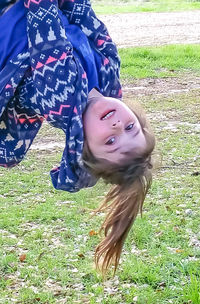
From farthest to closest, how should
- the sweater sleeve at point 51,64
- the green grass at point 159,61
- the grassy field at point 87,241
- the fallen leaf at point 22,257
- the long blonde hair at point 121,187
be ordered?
the green grass at point 159,61
the fallen leaf at point 22,257
the grassy field at point 87,241
the long blonde hair at point 121,187
the sweater sleeve at point 51,64

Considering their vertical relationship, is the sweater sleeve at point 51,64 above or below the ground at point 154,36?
above

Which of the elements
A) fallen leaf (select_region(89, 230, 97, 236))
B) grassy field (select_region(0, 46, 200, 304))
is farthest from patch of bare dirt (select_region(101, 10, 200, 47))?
fallen leaf (select_region(89, 230, 97, 236))

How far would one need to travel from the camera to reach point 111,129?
2314 millimetres

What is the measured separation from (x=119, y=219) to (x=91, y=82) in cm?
67

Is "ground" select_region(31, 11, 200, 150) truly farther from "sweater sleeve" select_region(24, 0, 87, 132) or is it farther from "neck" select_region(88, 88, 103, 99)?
"sweater sleeve" select_region(24, 0, 87, 132)

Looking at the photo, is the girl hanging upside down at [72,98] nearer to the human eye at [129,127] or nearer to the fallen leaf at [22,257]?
the human eye at [129,127]

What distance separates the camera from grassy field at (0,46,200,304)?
415 cm

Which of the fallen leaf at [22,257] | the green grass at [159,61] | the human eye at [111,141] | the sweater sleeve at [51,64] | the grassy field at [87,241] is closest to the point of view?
the sweater sleeve at [51,64]

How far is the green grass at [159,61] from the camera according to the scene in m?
9.67

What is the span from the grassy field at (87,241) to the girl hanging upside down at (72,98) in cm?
36

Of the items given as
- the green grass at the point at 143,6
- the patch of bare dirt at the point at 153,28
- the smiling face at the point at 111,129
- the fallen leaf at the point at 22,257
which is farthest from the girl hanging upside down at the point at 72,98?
the green grass at the point at 143,6

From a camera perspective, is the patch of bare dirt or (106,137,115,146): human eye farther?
the patch of bare dirt

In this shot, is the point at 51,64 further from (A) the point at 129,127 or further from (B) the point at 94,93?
(A) the point at 129,127

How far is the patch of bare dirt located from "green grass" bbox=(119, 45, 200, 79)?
87 cm
